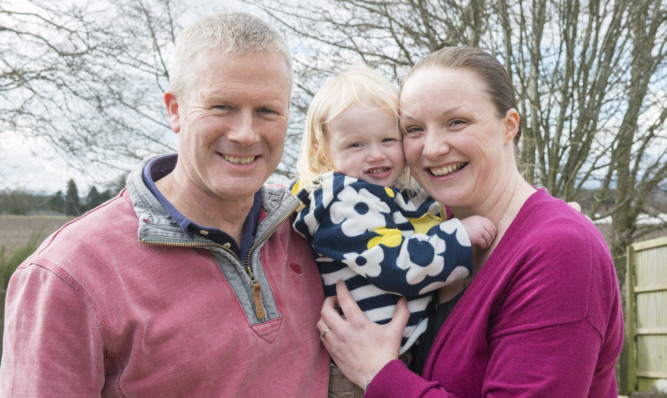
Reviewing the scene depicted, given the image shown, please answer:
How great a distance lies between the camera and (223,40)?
2.08 m

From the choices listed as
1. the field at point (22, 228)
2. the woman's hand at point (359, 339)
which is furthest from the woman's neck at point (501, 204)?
the field at point (22, 228)

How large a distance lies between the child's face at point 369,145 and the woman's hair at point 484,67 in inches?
11.7

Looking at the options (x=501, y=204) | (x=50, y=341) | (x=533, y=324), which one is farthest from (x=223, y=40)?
(x=533, y=324)

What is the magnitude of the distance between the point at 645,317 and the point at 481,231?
8.64m

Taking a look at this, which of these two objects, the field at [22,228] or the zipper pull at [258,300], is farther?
the field at [22,228]

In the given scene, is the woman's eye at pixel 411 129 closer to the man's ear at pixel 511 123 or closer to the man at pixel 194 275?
the man's ear at pixel 511 123

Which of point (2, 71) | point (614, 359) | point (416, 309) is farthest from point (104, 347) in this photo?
point (2, 71)

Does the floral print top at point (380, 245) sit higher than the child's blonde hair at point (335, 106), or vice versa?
the child's blonde hair at point (335, 106)

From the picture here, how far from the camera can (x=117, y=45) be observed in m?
8.80

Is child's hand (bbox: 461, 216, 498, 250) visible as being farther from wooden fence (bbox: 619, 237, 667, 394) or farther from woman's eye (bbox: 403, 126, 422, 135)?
wooden fence (bbox: 619, 237, 667, 394)

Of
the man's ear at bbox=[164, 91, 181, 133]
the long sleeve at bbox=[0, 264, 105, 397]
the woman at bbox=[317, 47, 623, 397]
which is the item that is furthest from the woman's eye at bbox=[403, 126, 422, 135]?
the long sleeve at bbox=[0, 264, 105, 397]

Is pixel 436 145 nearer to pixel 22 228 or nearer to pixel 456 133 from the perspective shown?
pixel 456 133

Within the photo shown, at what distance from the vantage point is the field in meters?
7.66

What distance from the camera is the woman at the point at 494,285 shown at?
6.07 ft
